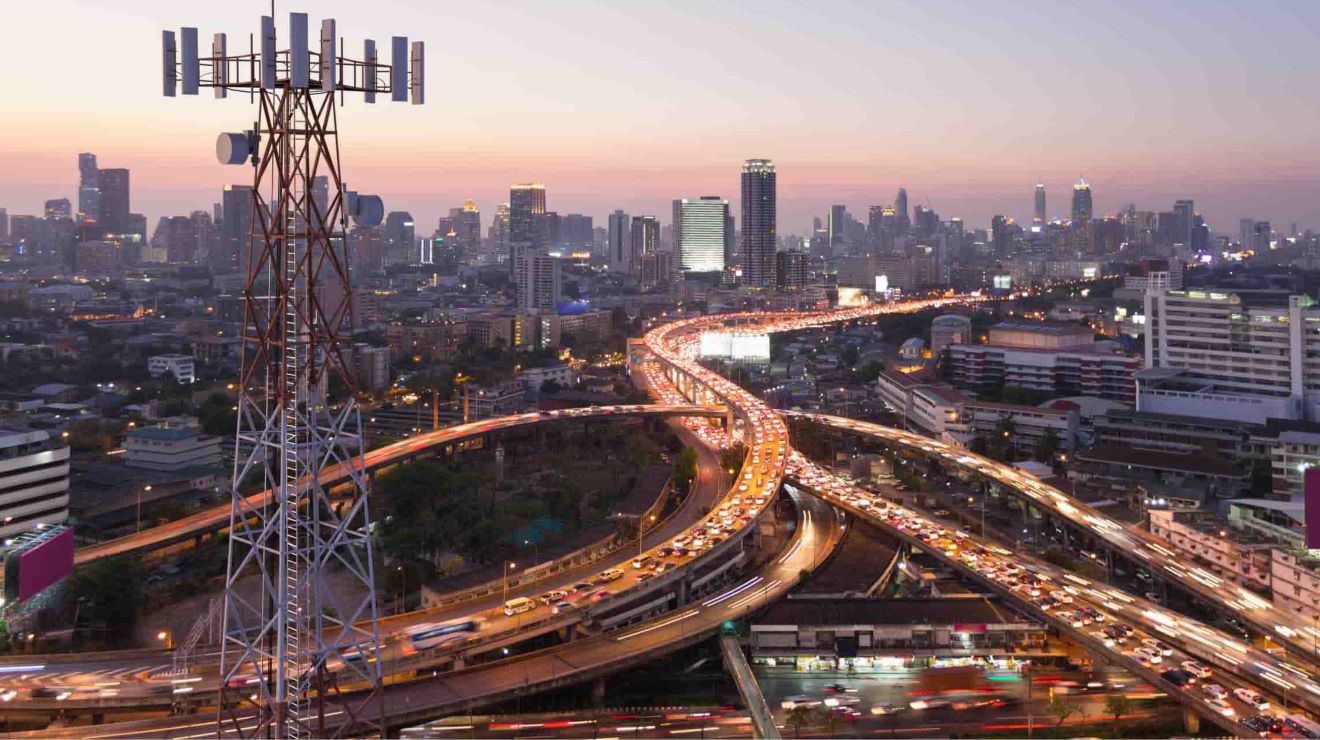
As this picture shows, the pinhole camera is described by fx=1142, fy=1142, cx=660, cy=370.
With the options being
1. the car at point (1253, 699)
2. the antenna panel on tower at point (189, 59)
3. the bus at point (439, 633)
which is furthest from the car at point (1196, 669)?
the antenna panel on tower at point (189, 59)

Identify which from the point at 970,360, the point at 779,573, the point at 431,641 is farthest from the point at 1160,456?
the point at 431,641

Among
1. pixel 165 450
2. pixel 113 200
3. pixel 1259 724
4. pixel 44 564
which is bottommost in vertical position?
pixel 1259 724

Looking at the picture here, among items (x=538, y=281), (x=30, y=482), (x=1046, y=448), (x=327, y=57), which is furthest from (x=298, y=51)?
(x=538, y=281)

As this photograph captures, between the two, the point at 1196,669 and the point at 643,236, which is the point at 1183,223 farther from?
the point at 1196,669

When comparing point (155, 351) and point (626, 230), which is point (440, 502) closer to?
point (155, 351)

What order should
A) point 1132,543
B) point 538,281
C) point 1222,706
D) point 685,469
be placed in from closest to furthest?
point 1222,706 → point 1132,543 → point 685,469 → point 538,281

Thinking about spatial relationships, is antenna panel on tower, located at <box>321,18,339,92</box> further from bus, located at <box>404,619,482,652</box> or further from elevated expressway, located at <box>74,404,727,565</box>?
elevated expressway, located at <box>74,404,727,565</box>
